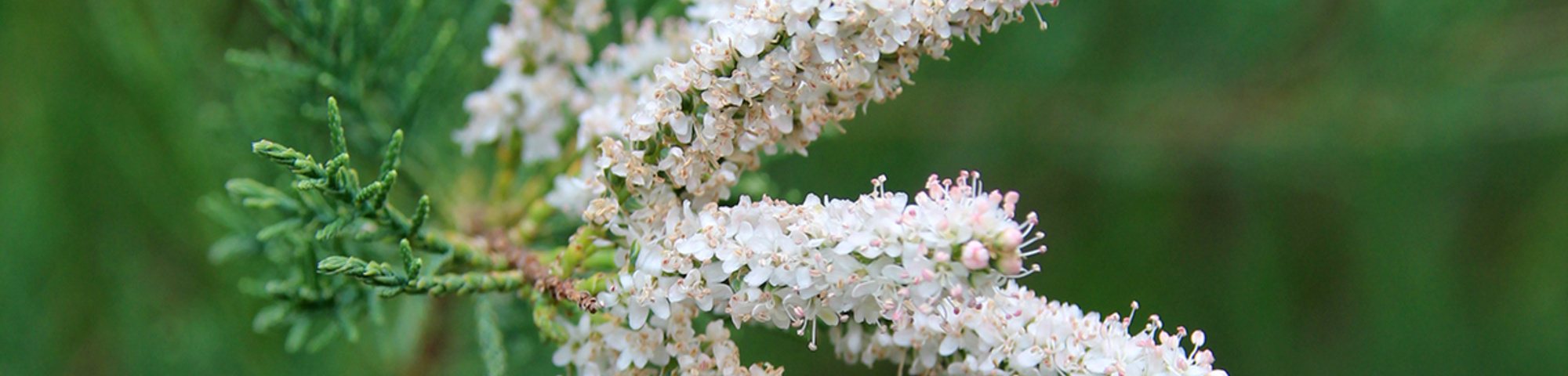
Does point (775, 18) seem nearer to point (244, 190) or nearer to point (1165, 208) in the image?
point (244, 190)

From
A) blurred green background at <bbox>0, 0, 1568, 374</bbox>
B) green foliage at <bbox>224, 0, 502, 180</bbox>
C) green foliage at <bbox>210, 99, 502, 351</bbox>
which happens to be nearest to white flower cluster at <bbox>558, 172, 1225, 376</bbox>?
green foliage at <bbox>210, 99, 502, 351</bbox>

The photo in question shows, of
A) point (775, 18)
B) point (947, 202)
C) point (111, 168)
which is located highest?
point (775, 18)

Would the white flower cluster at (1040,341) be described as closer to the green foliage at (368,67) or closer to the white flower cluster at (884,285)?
the white flower cluster at (884,285)

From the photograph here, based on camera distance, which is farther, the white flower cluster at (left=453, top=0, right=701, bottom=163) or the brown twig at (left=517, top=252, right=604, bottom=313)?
the white flower cluster at (left=453, top=0, right=701, bottom=163)

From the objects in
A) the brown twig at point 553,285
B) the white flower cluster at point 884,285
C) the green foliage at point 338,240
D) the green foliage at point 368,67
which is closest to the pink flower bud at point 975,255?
the white flower cluster at point 884,285

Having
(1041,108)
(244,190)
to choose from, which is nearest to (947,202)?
(244,190)

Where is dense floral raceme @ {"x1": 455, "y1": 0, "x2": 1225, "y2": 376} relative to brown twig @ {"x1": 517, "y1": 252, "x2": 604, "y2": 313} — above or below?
above

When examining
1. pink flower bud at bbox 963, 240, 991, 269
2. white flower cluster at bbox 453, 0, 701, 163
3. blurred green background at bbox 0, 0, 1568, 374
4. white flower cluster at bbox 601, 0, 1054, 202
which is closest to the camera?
pink flower bud at bbox 963, 240, 991, 269

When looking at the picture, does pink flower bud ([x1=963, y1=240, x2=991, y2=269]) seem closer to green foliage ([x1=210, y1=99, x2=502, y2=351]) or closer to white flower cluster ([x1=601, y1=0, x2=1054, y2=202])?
white flower cluster ([x1=601, y1=0, x2=1054, y2=202])
